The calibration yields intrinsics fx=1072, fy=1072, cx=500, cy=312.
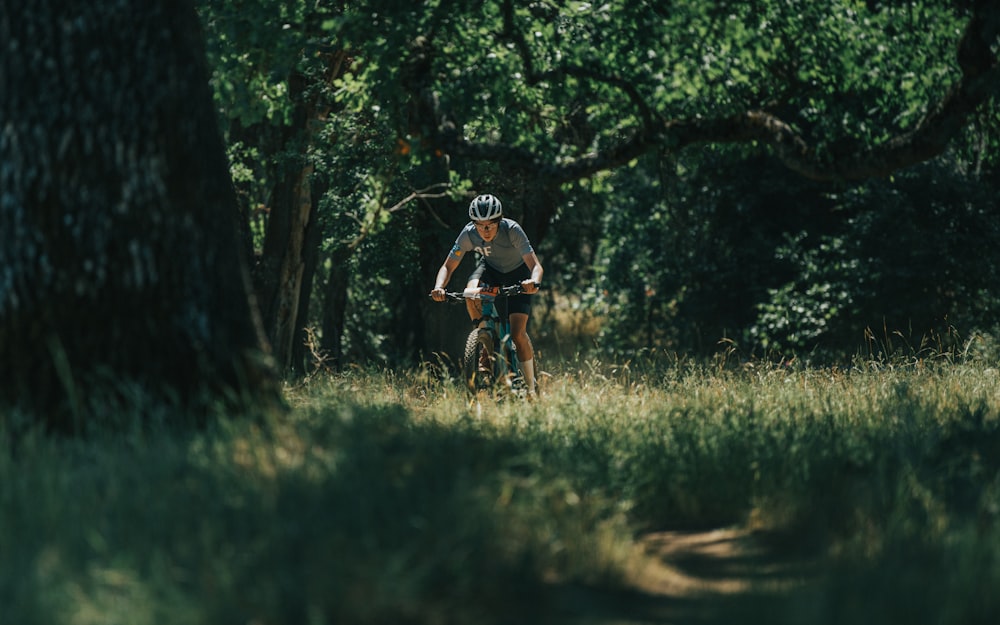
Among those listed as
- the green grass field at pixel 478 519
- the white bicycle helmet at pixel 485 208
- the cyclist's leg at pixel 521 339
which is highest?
the white bicycle helmet at pixel 485 208

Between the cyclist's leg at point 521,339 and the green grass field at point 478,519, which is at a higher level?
the cyclist's leg at point 521,339

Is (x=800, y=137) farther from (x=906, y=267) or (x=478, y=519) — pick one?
(x=906, y=267)

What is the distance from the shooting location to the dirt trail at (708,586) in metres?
4.13

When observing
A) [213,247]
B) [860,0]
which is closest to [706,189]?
[860,0]

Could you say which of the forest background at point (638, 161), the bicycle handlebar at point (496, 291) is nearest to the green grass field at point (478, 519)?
the forest background at point (638, 161)

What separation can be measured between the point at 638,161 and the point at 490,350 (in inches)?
192

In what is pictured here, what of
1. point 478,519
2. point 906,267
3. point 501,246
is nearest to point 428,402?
point 501,246

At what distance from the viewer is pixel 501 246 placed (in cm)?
1057

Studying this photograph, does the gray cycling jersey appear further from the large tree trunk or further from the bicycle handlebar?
the large tree trunk

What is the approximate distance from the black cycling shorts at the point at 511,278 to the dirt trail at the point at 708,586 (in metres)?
4.80

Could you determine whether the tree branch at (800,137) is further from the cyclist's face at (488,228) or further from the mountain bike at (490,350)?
the mountain bike at (490,350)

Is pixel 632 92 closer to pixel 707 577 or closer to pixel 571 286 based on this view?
pixel 707 577

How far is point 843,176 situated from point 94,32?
16.2ft

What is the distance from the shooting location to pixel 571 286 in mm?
21750
